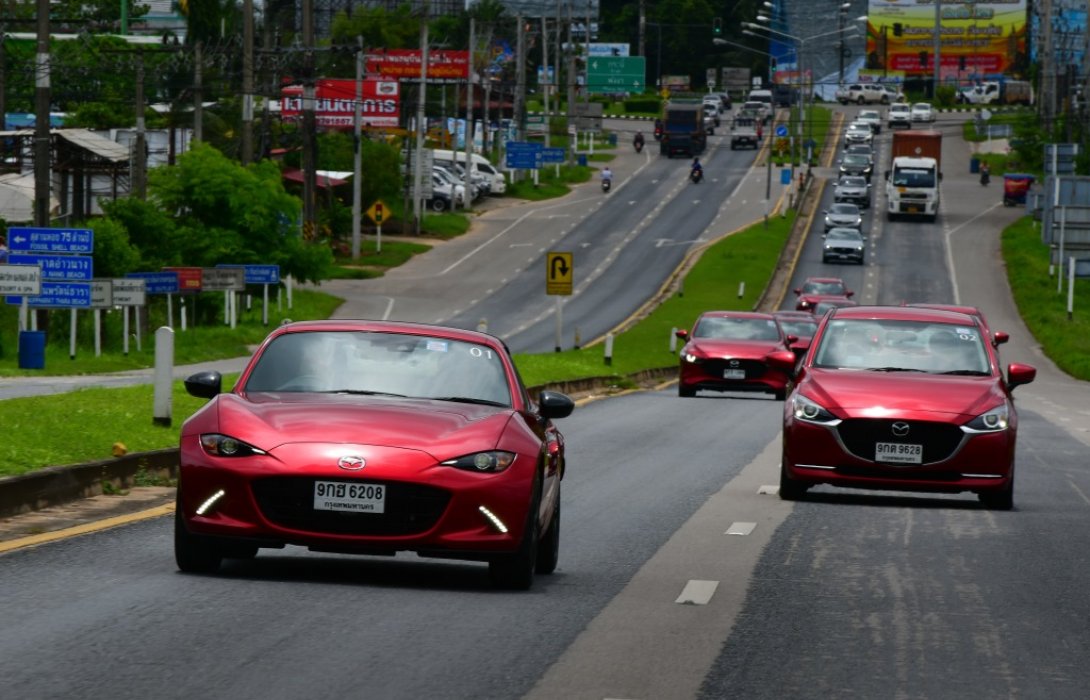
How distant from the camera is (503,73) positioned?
158000 millimetres

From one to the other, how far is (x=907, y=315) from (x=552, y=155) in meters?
96.3

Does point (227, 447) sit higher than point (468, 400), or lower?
lower

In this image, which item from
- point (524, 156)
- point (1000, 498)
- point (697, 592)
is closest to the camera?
point (697, 592)

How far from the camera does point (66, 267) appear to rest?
135 ft

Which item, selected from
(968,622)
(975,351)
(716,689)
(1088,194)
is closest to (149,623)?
(716,689)

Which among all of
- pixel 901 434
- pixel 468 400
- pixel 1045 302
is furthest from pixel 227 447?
pixel 1045 302

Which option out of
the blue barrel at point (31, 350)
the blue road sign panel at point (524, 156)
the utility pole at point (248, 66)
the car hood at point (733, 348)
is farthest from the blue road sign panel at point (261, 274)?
the blue road sign panel at point (524, 156)

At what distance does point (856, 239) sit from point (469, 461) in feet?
254

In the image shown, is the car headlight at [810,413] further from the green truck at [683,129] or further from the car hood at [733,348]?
the green truck at [683,129]

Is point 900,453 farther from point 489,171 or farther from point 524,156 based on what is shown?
point 489,171

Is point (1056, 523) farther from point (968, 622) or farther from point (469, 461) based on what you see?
point (469, 461)

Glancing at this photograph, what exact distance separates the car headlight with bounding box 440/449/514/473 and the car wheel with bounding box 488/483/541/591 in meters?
0.24

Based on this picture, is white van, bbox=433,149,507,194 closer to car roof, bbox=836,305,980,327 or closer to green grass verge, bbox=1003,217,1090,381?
green grass verge, bbox=1003,217,1090,381

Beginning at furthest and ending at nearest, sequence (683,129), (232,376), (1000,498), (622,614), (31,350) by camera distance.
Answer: (683,129), (31,350), (232,376), (1000,498), (622,614)
